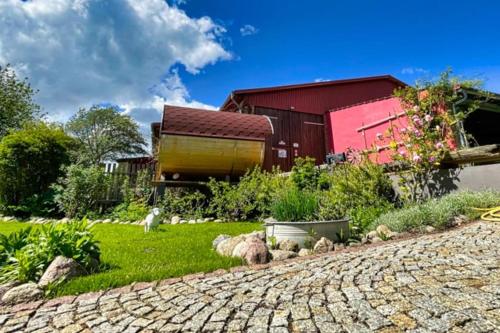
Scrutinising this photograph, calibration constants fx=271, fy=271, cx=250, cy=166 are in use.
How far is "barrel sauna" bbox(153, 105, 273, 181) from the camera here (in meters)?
7.19

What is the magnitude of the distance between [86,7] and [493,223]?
1027cm

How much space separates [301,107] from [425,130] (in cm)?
756

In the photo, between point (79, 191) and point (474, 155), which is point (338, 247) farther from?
point (79, 191)

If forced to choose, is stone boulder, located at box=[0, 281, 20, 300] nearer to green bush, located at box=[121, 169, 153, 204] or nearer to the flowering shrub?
the flowering shrub

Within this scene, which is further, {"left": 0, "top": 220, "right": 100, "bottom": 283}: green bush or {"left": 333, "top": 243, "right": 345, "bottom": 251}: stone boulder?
{"left": 333, "top": 243, "right": 345, "bottom": 251}: stone boulder

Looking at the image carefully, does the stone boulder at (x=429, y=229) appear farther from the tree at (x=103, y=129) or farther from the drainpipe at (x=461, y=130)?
the tree at (x=103, y=129)

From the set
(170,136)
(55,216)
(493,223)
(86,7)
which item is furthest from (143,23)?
(493,223)

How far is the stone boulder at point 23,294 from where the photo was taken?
2016mm

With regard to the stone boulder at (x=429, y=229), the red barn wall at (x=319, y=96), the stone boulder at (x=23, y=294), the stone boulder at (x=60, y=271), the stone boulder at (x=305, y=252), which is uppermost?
the red barn wall at (x=319, y=96)

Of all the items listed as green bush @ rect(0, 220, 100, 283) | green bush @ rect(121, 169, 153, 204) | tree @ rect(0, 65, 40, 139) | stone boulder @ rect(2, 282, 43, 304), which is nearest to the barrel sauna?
green bush @ rect(121, 169, 153, 204)

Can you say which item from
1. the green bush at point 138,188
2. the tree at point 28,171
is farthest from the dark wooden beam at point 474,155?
the tree at point 28,171

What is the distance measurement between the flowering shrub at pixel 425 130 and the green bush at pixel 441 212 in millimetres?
695

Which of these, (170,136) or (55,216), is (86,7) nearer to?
(170,136)

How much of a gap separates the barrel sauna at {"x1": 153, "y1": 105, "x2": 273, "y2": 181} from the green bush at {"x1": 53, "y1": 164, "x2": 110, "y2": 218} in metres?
1.79
